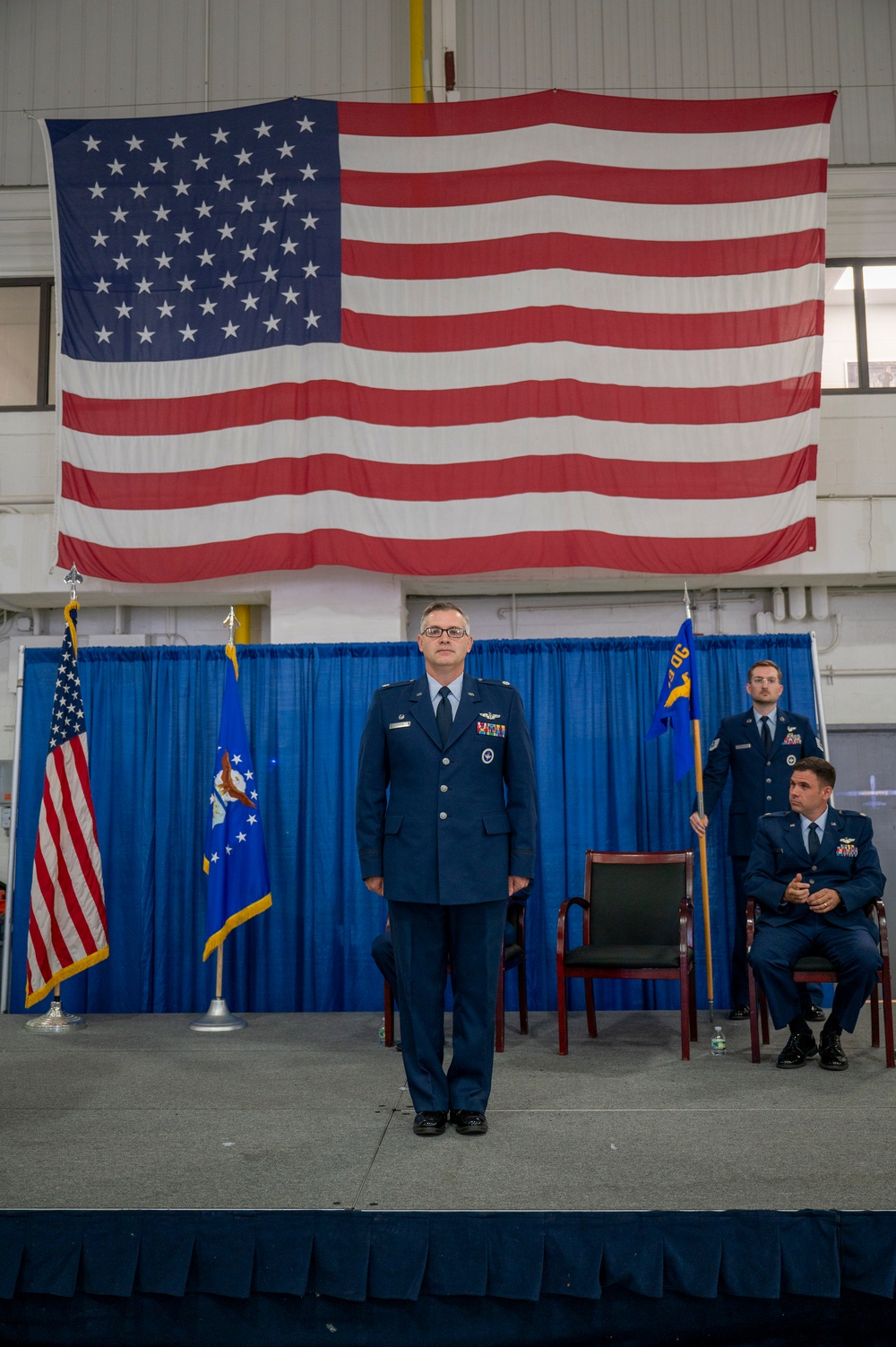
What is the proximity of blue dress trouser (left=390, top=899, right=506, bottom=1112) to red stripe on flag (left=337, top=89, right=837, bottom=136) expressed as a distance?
16.2 feet

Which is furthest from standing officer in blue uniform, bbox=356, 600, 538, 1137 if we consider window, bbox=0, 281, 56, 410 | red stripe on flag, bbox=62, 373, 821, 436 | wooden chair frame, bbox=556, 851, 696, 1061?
window, bbox=0, 281, 56, 410

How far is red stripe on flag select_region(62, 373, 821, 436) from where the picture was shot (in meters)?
6.27

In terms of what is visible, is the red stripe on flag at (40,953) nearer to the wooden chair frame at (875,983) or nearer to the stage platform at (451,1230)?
the stage platform at (451,1230)

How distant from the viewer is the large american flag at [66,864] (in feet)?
17.4

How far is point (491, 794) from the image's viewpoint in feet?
11.0

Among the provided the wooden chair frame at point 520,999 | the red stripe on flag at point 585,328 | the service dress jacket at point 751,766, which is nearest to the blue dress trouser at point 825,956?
the service dress jacket at point 751,766

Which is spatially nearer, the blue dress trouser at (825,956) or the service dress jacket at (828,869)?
the blue dress trouser at (825,956)

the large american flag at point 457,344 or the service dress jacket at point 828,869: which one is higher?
the large american flag at point 457,344

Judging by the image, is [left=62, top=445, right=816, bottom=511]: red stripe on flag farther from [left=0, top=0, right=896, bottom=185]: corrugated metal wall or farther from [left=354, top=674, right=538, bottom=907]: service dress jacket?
[left=354, top=674, right=538, bottom=907]: service dress jacket

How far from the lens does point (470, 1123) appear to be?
10.6 feet

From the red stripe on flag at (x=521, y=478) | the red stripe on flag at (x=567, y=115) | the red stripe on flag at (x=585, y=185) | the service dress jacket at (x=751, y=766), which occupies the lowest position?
the service dress jacket at (x=751, y=766)

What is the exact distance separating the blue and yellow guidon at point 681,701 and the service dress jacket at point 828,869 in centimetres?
87

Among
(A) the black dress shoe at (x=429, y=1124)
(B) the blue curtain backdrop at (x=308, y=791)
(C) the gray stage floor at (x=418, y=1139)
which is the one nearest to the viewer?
(C) the gray stage floor at (x=418, y=1139)

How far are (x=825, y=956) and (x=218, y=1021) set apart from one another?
2754 mm
